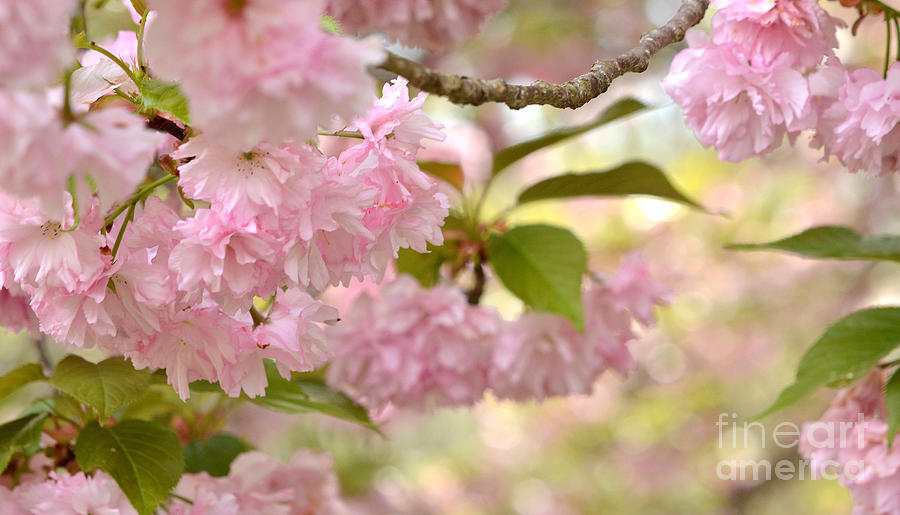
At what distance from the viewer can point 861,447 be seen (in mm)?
945

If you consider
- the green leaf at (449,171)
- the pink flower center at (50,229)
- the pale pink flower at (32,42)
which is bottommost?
the pink flower center at (50,229)

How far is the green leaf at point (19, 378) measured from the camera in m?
0.88

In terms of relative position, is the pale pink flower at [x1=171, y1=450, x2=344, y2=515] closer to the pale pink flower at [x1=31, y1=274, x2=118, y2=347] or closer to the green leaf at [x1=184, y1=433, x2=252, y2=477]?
the green leaf at [x1=184, y1=433, x2=252, y2=477]

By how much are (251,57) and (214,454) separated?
2.36 ft

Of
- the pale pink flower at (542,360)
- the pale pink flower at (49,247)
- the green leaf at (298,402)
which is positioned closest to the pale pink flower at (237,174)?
the pale pink flower at (49,247)

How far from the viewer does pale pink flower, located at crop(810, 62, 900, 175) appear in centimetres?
80

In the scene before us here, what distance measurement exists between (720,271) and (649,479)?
1.00 m

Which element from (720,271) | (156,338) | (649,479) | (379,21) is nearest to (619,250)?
(720,271)

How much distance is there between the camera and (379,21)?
112cm

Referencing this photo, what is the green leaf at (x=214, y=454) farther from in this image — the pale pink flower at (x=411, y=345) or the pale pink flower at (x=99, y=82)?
the pale pink flower at (x=99, y=82)

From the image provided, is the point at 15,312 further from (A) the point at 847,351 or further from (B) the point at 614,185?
(A) the point at 847,351

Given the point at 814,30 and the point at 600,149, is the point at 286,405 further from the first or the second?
the point at 600,149

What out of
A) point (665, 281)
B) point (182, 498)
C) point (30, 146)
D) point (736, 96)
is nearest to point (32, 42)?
point (30, 146)

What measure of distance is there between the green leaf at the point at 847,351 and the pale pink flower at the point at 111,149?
66cm
